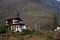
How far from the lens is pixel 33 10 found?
41.7m

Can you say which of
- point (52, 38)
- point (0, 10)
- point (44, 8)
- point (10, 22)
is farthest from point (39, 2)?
point (52, 38)

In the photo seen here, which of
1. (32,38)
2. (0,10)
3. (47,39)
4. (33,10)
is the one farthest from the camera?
(33,10)

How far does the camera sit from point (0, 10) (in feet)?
112

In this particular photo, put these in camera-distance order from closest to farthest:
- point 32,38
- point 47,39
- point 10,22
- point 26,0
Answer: point 47,39, point 32,38, point 10,22, point 26,0

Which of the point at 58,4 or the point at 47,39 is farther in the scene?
the point at 58,4

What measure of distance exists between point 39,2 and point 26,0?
4.70 metres

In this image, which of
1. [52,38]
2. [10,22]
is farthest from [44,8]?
[52,38]

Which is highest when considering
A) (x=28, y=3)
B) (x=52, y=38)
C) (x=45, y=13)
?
(x=28, y=3)

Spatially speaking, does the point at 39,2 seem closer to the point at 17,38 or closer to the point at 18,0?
the point at 18,0

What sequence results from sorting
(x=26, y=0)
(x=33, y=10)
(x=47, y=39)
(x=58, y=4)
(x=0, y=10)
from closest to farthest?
(x=47, y=39), (x=0, y=10), (x=58, y=4), (x=33, y=10), (x=26, y=0)

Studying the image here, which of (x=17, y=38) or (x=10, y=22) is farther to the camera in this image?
(x=10, y=22)

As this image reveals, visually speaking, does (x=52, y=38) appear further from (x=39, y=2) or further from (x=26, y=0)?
(x=26, y=0)

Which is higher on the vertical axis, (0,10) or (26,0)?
(26,0)

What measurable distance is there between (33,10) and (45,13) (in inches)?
146
